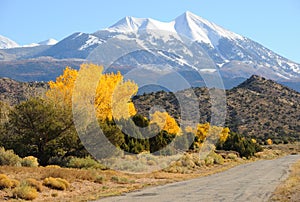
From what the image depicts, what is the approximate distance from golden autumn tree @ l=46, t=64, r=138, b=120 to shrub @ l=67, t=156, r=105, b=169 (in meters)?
7.67

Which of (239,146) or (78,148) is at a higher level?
(78,148)

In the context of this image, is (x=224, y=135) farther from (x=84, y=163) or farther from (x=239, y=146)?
(x=84, y=163)

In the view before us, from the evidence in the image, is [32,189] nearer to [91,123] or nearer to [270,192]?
[270,192]

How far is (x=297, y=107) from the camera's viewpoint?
117 meters

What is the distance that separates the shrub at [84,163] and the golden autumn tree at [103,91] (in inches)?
302

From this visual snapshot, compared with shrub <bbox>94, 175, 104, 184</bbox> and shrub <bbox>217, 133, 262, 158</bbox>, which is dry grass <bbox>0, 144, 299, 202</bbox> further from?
shrub <bbox>217, 133, 262, 158</bbox>

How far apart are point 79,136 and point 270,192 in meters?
15.7

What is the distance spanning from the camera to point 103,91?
38.6 m

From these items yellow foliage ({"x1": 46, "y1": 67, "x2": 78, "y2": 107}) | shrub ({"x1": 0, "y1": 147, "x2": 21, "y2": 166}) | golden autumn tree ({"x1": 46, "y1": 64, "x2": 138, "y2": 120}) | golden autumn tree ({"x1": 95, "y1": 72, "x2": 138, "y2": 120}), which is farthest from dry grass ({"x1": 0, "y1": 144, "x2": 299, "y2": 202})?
Answer: yellow foliage ({"x1": 46, "y1": 67, "x2": 78, "y2": 107})

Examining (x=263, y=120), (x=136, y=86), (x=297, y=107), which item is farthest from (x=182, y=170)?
(x=297, y=107)

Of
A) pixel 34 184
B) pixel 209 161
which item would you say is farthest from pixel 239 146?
pixel 34 184

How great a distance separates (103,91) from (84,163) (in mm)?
11546

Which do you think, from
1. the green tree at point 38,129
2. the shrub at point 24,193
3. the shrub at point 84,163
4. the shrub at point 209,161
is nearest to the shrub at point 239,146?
the shrub at point 209,161

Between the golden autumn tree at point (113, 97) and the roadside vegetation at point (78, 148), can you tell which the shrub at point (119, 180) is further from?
the golden autumn tree at point (113, 97)
